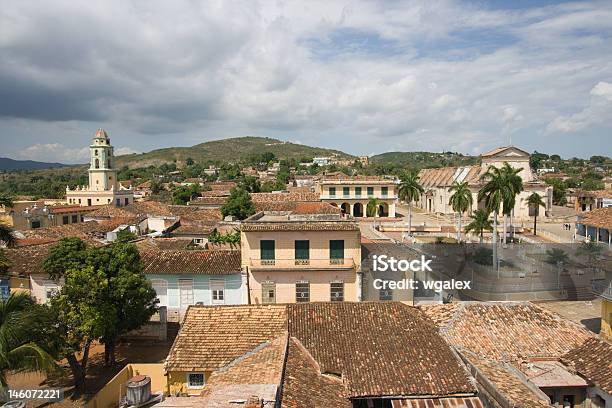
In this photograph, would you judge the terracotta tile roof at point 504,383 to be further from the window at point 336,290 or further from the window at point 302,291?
the window at point 302,291

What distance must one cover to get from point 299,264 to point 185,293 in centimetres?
602

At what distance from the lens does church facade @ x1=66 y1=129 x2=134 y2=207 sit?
63.7m

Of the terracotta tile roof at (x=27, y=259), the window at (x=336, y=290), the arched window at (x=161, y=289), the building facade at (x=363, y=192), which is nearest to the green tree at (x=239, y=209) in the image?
the building facade at (x=363, y=192)

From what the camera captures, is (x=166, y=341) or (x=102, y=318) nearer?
(x=102, y=318)

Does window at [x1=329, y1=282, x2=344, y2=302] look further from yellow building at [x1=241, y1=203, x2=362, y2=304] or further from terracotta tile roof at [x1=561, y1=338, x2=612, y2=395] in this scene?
terracotta tile roof at [x1=561, y1=338, x2=612, y2=395]

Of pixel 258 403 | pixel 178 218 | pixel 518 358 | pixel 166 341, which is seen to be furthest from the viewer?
pixel 178 218

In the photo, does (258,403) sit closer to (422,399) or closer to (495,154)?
(422,399)

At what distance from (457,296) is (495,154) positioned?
40.9m

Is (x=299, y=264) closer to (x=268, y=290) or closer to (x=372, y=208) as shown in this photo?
(x=268, y=290)

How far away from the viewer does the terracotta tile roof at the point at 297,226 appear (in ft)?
72.5

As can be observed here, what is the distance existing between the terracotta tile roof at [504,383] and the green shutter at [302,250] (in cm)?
987

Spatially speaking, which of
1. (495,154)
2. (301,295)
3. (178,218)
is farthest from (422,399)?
(495,154)

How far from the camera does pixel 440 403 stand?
11.9m

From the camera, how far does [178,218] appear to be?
41.0 meters
